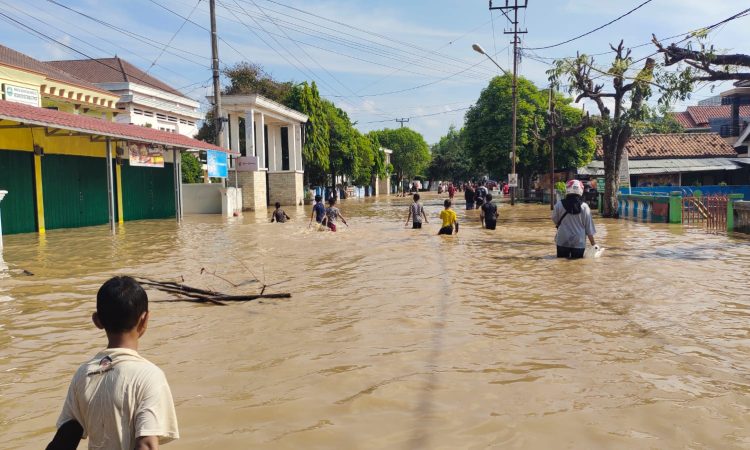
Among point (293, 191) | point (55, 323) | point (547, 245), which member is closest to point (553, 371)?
point (55, 323)

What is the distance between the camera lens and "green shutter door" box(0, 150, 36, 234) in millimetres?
20250

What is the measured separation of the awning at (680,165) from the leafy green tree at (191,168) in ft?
98.2

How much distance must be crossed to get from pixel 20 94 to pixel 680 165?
37.6 metres

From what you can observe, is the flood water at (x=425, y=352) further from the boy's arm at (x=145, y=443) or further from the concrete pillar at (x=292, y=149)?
the concrete pillar at (x=292, y=149)

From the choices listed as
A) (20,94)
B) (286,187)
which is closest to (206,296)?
(20,94)

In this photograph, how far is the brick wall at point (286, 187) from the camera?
149ft

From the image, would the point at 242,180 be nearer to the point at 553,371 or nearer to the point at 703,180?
the point at 703,180

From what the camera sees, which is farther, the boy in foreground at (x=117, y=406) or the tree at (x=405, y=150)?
the tree at (x=405, y=150)

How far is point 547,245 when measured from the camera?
54.0 ft

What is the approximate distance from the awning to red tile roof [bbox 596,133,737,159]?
60 cm

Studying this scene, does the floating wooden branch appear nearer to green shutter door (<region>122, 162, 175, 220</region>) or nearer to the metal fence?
the metal fence

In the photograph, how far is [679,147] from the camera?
43.2m

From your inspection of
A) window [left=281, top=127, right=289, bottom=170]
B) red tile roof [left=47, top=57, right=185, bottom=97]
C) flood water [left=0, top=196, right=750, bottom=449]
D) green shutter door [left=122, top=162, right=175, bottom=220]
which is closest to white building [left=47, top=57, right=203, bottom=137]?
red tile roof [left=47, top=57, right=185, bottom=97]

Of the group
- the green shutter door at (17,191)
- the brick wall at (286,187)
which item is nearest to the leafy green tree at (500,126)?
the brick wall at (286,187)
